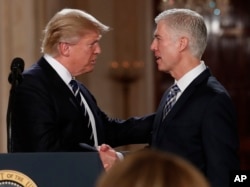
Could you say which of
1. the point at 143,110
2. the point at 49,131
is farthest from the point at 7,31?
the point at 49,131

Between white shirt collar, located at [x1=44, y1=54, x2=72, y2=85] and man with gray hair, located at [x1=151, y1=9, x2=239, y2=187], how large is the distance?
339mm

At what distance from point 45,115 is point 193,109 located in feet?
1.63

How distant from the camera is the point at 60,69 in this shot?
311 cm

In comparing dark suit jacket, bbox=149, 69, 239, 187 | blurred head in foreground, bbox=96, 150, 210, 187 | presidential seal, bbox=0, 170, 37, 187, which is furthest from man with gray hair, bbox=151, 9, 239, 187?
blurred head in foreground, bbox=96, 150, 210, 187

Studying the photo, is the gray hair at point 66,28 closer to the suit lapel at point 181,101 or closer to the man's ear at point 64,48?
the man's ear at point 64,48

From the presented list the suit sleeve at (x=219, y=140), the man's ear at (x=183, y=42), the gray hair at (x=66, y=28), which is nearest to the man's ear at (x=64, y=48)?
the gray hair at (x=66, y=28)

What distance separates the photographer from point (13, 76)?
9.23ft

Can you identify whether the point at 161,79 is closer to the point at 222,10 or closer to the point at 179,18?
the point at 222,10

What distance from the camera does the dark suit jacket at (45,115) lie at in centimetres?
292

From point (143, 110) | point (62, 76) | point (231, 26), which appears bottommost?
point (143, 110)

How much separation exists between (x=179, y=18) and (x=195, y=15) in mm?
60

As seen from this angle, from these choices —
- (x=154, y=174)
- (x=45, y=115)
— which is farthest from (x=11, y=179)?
(x=154, y=174)

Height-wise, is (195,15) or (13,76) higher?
(195,15)

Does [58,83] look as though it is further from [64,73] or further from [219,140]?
[219,140]
